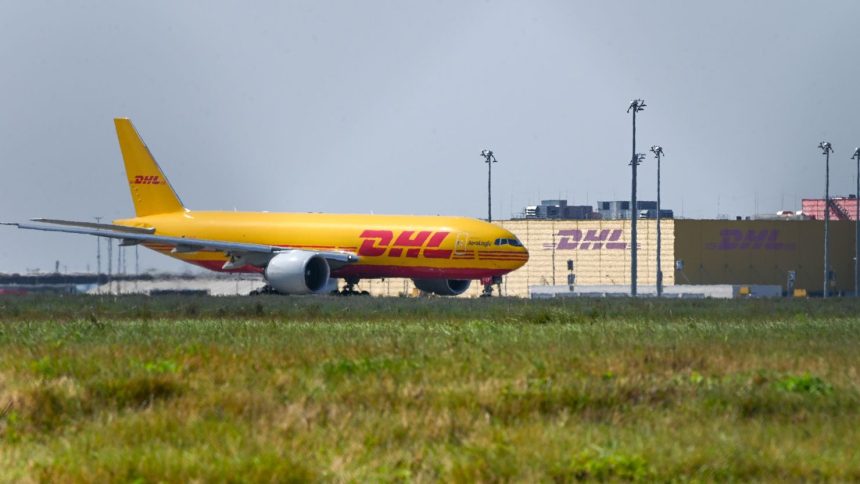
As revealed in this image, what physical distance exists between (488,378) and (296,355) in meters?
4.70

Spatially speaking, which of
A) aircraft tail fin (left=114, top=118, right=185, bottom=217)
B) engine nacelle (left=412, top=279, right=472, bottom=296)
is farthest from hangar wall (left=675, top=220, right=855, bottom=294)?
aircraft tail fin (left=114, top=118, right=185, bottom=217)

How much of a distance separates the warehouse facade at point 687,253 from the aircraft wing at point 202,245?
43.4m

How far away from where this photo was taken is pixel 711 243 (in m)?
115

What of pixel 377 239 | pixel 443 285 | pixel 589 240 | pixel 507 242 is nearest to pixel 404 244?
pixel 377 239

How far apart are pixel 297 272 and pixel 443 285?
7490 mm

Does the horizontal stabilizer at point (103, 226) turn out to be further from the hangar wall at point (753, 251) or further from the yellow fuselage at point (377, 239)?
the hangar wall at point (753, 251)

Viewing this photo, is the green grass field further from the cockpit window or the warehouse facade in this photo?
the warehouse facade

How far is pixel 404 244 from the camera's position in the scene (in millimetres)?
64875

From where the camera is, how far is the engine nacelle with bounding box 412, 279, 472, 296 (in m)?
67.7

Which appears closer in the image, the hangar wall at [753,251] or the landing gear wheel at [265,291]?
the landing gear wheel at [265,291]

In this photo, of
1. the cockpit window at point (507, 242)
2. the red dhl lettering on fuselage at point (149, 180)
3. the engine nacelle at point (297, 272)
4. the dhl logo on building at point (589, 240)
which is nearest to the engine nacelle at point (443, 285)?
the cockpit window at point (507, 242)

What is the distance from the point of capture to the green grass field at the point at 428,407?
46.1 feet

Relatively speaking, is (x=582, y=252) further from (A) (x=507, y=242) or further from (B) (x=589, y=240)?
(A) (x=507, y=242)

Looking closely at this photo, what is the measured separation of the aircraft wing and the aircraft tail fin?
350 cm
